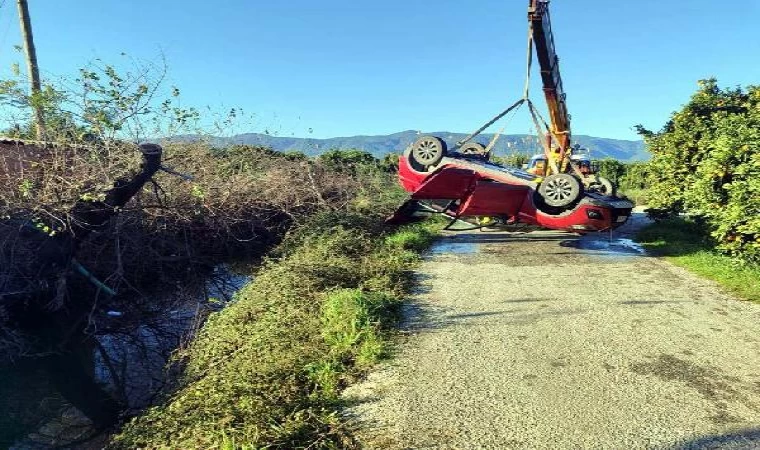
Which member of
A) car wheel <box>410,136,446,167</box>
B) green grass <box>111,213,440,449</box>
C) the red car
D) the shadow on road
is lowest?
green grass <box>111,213,440,449</box>

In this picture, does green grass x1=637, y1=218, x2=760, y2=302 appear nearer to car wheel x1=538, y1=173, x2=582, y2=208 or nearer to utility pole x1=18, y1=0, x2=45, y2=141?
car wheel x1=538, y1=173, x2=582, y2=208

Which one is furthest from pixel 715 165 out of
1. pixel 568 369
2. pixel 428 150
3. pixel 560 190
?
pixel 568 369

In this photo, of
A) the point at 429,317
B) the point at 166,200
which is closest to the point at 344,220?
the point at 166,200

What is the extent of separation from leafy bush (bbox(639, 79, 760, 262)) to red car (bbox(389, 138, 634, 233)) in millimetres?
→ 1428

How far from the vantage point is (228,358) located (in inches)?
191

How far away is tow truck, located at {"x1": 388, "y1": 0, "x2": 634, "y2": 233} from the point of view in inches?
348

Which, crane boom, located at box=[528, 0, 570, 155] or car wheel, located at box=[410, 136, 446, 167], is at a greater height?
crane boom, located at box=[528, 0, 570, 155]

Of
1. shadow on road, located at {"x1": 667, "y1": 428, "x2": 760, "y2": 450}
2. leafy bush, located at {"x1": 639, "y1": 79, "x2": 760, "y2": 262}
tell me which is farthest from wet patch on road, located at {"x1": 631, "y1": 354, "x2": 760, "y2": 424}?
leafy bush, located at {"x1": 639, "y1": 79, "x2": 760, "y2": 262}

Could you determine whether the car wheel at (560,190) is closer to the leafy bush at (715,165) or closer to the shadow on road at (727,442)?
the leafy bush at (715,165)

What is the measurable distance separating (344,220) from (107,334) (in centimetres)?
514

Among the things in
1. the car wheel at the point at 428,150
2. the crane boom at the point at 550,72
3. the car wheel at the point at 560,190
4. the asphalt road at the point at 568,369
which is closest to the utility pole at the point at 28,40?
the car wheel at the point at 428,150

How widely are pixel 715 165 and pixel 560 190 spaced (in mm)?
2407

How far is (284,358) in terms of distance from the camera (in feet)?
14.8

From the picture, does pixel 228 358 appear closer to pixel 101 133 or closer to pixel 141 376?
pixel 141 376
